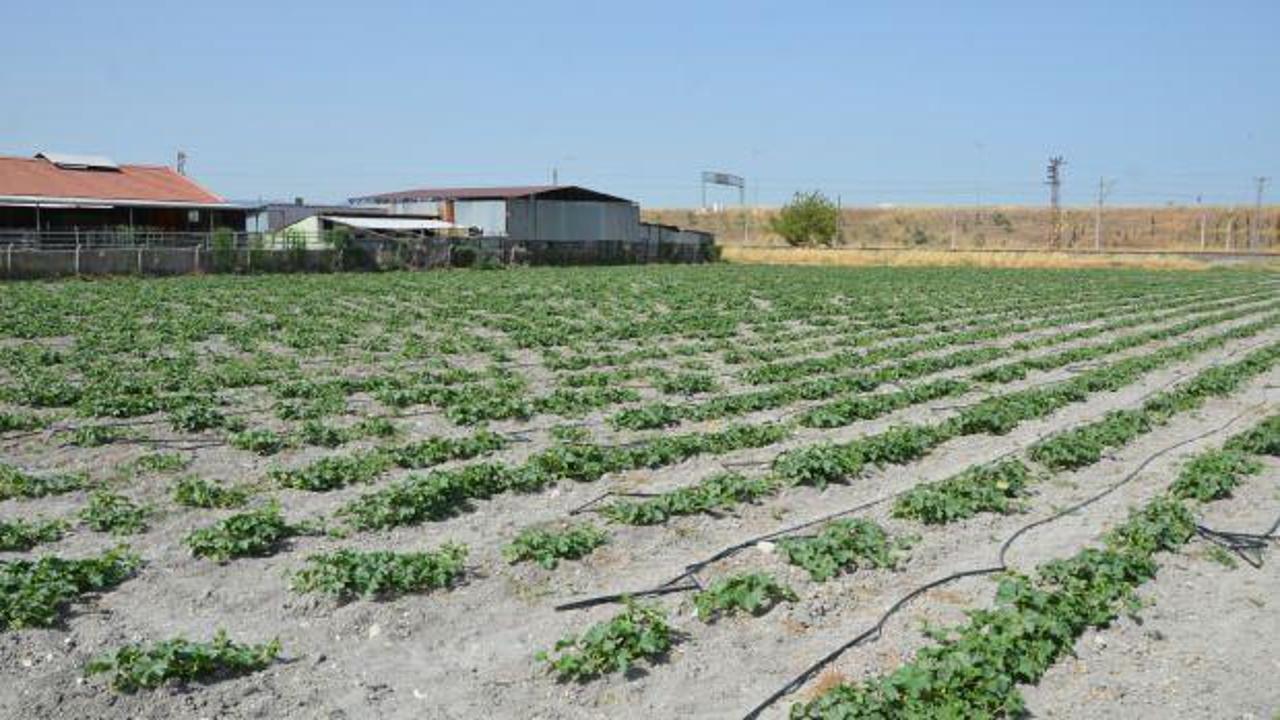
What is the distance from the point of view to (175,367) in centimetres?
1834

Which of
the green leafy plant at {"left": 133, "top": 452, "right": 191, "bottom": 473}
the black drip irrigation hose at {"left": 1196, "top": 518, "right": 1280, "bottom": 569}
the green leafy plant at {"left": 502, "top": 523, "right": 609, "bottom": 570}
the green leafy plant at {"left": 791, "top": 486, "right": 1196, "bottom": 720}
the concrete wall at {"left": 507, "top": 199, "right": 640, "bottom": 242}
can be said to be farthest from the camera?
the concrete wall at {"left": 507, "top": 199, "right": 640, "bottom": 242}

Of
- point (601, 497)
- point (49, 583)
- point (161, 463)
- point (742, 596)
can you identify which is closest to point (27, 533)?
point (49, 583)

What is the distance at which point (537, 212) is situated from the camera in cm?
6988

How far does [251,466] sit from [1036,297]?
3519 centimetres

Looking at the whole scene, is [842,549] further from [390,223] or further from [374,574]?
[390,223]

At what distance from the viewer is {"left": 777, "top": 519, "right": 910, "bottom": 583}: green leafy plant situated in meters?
8.38

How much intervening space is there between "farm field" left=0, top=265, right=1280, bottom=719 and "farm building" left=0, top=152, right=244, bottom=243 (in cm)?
3568

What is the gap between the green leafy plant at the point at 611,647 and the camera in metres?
6.55

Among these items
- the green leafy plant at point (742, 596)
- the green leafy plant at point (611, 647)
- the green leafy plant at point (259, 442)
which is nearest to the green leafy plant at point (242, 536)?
the green leafy plant at point (611, 647)

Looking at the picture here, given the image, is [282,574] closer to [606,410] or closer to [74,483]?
[74,483]

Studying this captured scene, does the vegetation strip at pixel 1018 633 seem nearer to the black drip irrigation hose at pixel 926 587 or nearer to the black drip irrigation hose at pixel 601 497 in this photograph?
the black drip irrigation hose at pixel 926 587

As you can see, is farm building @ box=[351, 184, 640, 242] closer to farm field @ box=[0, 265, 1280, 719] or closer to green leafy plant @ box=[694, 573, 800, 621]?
farm field @ box=[0, 265, 1280, 719]

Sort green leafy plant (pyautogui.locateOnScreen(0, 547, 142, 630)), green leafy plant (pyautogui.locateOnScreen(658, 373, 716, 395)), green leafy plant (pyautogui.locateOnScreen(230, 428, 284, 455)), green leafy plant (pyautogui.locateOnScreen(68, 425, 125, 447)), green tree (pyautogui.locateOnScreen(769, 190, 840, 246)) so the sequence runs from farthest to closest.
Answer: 1. green tree (pyautogui.locateOnScreen(769, 190, 840, 246))
2. green leafy plant (pyautogui.locateOnScreen(658, 373, 716, 395))
3. green leafy plant (pyautogui.locateOnScreen(68, 425, 125, 447))
4. green leafy plant (pyautogui.locateOnScreen(230, 428, 284, 455))
5. green leafy plant (pyautogui.locateOnScreen(0, 547, 142, 630))

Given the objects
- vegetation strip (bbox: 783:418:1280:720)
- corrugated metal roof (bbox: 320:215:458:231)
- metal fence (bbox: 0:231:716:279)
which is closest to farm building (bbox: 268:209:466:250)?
corrugated metal roof (bbox: 320:215:458:231)
